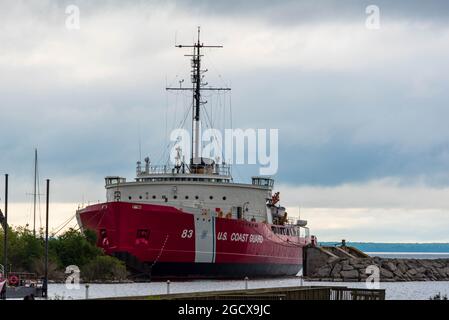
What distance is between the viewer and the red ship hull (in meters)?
65.2

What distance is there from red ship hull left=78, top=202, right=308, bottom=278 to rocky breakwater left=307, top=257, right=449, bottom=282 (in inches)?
389

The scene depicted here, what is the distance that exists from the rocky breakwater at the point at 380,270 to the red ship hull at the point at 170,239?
32.4ft

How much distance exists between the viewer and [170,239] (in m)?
65.8

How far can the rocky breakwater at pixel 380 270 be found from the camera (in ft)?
263

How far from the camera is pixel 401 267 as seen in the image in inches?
3376

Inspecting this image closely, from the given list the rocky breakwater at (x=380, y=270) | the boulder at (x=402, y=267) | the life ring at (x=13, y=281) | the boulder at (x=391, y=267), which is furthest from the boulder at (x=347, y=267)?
the life ring at (x=13, y=281)

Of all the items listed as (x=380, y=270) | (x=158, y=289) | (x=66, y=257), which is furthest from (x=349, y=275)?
(x=158, y=289)

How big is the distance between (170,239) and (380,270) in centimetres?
2173

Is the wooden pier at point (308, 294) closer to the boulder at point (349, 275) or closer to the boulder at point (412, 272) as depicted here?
the boulder at point (349, 275)

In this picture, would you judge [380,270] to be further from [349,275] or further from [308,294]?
[308,294]

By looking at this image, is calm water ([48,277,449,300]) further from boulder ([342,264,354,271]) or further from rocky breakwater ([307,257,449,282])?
boulder ([342,264,354,271])

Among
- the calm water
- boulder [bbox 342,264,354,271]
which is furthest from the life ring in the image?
boulder [bbox 342,264,354,271]
